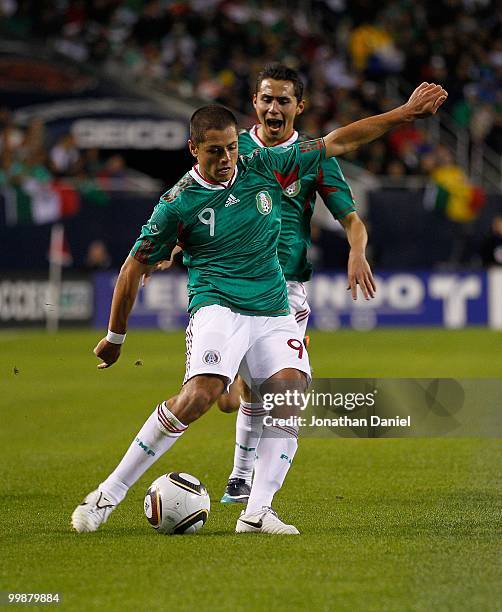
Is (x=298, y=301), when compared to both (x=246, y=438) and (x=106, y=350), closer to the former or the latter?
(x=246, y=438)

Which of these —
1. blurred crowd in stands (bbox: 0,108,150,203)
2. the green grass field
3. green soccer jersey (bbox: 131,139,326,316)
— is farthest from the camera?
blurred crowd in stands (bbox: 0,108,150,203)

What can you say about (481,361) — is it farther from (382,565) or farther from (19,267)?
(382,565)

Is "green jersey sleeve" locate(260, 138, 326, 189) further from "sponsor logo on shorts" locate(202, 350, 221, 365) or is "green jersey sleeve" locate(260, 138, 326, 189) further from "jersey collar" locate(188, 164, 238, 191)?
"sponsor logo on shorts" locate(202, 350, 221, 365)

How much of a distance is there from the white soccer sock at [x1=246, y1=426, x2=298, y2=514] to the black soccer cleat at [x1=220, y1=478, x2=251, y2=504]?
1044mm

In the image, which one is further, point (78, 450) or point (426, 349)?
point (426, 349)

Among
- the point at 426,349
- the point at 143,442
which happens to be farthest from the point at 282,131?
the point at 426,349

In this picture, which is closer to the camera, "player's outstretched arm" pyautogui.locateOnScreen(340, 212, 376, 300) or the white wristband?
the white wristband

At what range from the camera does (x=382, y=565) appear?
5.57m

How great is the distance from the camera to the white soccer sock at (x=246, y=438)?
772cm

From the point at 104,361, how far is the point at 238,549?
4.19 ft

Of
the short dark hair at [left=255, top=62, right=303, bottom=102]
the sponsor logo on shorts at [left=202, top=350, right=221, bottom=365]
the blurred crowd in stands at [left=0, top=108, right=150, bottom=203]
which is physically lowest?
the sponsor logo on shorts at [left=202, top=350, right=221, bottom=365]

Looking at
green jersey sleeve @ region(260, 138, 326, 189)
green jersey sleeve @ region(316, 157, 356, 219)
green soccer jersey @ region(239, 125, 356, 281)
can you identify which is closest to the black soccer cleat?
green soccer jersey @ region(239, 125, 356, 281)

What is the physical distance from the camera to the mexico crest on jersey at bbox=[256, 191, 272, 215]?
22.0ft

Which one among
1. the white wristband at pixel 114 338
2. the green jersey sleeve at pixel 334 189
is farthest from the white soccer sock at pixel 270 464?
the green jersey sleeve at pixel 334 189
